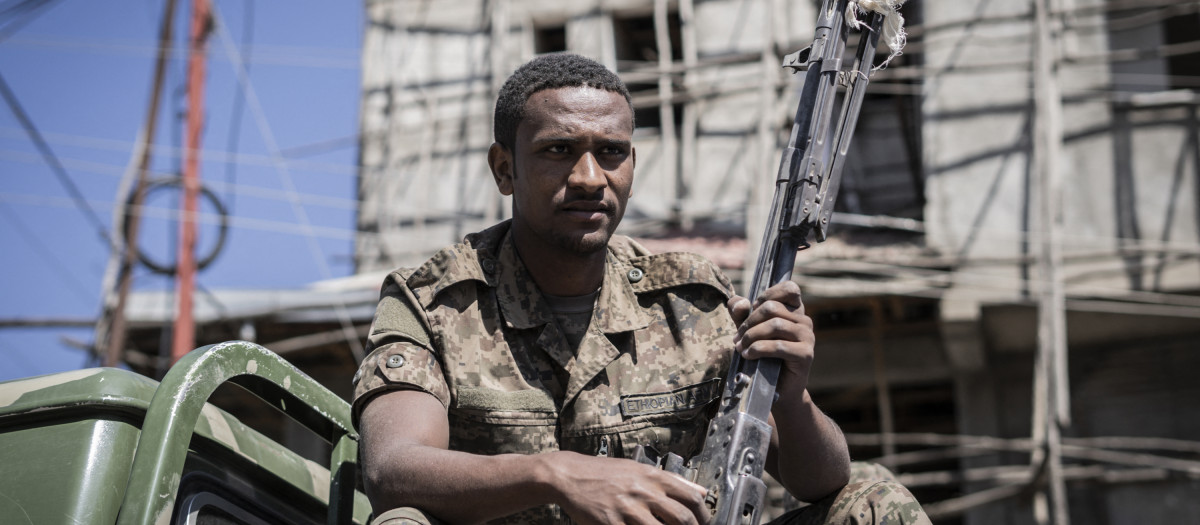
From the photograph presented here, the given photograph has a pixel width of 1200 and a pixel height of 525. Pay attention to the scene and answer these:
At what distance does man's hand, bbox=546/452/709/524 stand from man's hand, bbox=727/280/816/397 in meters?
0.33

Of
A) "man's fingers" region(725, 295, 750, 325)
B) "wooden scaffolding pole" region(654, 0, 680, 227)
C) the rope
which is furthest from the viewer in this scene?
"wooden scaffolding pole" region(654, 0, 680, 227)

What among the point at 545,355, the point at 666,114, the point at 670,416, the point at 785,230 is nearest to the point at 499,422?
the point at 545,355

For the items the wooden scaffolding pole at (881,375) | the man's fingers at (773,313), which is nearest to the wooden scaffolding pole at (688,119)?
the wooden scaffolding pole at (881,375)

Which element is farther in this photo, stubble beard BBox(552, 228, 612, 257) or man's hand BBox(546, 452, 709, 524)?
stubble beard BBox(552, 228, 612, 257)

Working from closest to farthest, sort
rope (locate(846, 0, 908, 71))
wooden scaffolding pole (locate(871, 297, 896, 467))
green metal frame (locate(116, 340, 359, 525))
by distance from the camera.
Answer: green metal frame (locate(116, 340, 359, 525)) < rope (locate(846, 0, 908, 71)) < wooden scaffolding pole (locate(871, 297, 896, 467))

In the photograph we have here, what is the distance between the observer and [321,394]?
2531mm

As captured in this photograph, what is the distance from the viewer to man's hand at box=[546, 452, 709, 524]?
1956mm

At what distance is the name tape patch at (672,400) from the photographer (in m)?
2.54

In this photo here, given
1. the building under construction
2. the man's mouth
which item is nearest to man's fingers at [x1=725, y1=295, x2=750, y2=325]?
the man's mouth

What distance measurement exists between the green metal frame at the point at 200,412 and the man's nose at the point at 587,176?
2.40ft

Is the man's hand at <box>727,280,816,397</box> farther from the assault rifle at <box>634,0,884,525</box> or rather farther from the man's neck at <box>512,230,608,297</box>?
the man's neck at <box>512,230,608,297</box>

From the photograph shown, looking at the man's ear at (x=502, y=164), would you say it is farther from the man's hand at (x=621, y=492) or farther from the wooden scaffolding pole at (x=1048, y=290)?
the wooden scaffolding pole at (x=1048, y=290)

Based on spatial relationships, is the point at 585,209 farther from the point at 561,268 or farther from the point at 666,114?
the point at 666,114

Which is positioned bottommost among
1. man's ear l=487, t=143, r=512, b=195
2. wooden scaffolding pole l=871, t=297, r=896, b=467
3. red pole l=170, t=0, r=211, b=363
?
man's ear l=487, t=143, r=512, b=195
